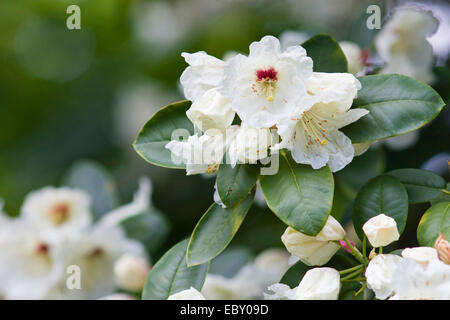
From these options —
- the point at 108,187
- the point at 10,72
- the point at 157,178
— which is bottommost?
the point at 157,178

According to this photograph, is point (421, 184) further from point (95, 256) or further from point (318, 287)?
point (95, 256)

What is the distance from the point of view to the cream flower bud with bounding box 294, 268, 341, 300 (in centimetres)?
83

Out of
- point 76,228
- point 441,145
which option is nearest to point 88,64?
point 76,228

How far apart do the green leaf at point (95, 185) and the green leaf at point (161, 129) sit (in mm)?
580

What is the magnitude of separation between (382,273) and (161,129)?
1.42 feet

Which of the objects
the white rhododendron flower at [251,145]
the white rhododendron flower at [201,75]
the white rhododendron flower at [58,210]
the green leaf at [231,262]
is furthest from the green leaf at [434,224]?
the white rhododendron flower at [58,210]

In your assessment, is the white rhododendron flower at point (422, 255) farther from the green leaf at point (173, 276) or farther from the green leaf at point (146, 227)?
the green leaf at point (146, 227)

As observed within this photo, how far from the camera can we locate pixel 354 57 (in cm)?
138

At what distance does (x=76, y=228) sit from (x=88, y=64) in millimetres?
1048

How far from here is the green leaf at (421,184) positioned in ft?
3.12

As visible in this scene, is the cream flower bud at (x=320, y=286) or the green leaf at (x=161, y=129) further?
the green leaf at (x=161, y=129)

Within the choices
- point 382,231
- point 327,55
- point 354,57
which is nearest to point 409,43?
point 354,57

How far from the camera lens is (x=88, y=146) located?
7.32ft
